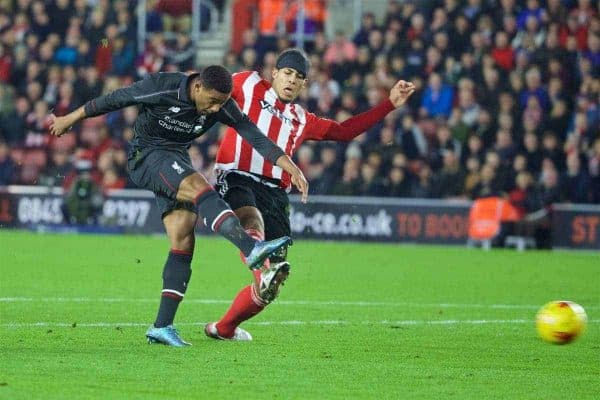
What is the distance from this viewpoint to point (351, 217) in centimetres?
2195

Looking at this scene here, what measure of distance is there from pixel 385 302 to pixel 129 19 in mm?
14088

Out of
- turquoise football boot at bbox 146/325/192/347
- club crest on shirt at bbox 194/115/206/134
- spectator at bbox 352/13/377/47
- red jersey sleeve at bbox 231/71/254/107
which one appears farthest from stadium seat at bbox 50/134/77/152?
turquoise football boot at bbox 146/325/192/347

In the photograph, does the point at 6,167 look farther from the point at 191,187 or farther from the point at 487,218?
the point at 191,187

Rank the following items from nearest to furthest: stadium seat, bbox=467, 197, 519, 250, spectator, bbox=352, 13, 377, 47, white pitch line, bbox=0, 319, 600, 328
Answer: white pitch line, bbox=0, 319, 600, 328, stadium seat, bbox=467, 197, 519, 250, spectator, bbox=352, 13, 377, 47

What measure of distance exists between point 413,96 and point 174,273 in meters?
14.7

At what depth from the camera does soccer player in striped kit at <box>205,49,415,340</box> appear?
921cm

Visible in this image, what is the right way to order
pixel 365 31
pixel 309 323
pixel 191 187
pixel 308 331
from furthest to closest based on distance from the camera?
pixel 365 31 → pixel 309 323 → pixel 308 331 → pixel 191 187

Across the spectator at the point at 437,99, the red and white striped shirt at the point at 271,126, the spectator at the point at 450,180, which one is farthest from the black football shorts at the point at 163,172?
the spectator at the point at 437,99

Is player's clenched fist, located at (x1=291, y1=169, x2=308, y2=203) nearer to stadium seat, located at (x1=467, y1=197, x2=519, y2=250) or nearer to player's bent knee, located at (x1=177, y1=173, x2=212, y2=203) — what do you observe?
player's bent knee, located at (x1=177, y1=173, x2=212, y2=203)

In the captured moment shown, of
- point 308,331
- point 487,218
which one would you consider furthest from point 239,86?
point 487,218

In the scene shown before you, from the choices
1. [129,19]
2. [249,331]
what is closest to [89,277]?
[249,331]

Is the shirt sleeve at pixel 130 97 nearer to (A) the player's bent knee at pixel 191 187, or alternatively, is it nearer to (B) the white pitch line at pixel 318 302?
(A) the player's bent knee at pixel 191 187

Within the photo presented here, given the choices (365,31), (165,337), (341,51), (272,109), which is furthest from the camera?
(365,31)

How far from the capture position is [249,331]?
32.5 feet
